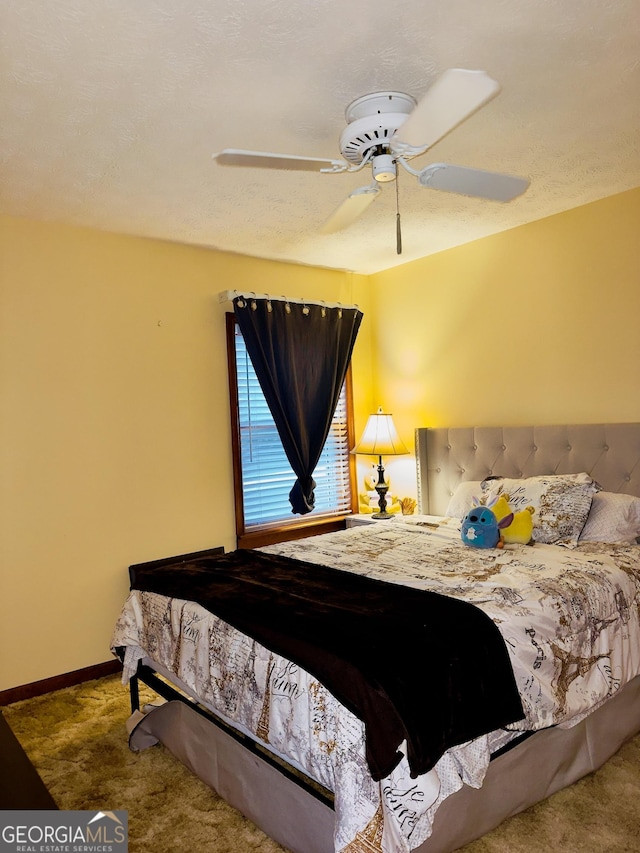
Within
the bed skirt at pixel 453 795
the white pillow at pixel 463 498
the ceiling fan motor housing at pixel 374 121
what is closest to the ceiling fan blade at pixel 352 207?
the ceiling fan motor housing at pixel 374 121

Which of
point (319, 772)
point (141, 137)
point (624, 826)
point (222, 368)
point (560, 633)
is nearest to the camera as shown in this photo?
point (319, 772)

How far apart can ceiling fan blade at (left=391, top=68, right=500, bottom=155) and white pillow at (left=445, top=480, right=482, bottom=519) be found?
2.39 metres

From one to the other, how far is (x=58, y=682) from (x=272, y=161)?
3.09 meters

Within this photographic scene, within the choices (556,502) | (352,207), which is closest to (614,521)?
(556,502)

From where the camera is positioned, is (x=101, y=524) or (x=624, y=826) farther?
(x=101, y=524)

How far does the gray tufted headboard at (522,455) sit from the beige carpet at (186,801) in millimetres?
1426

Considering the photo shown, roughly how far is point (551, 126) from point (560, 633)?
2113mm

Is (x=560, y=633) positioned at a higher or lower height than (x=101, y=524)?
lower

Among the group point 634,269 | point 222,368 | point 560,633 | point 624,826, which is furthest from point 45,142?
point 624,826

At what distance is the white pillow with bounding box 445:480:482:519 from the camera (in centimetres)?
384

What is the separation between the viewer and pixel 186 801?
238 centimetres

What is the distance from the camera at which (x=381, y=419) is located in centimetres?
473

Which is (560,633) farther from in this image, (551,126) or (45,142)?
(45,142)

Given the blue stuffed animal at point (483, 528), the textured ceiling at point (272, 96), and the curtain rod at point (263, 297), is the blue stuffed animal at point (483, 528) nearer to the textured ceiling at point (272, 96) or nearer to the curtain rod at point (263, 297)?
the textured ceiling at point (272, 96)
